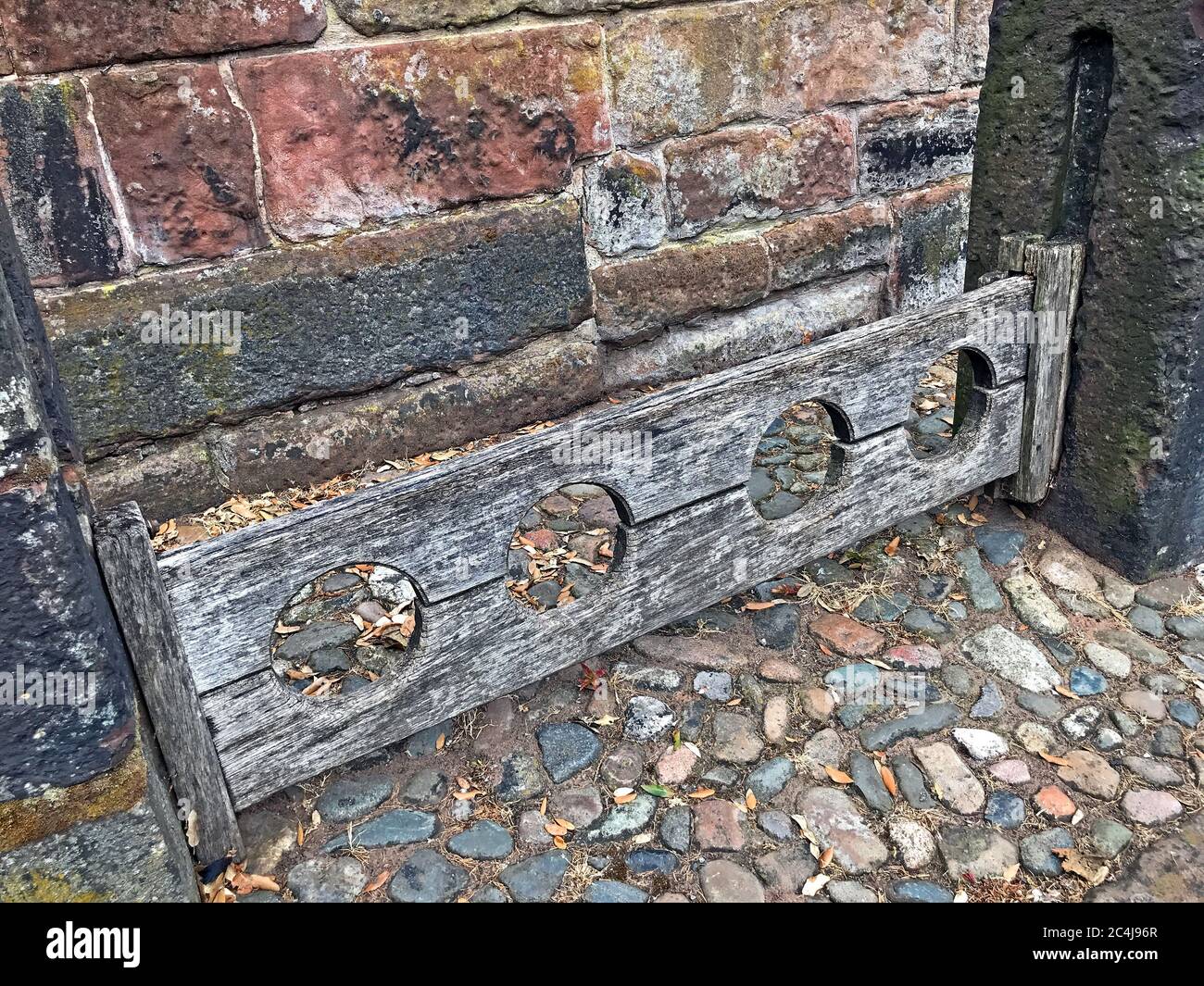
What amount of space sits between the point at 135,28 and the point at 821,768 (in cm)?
270

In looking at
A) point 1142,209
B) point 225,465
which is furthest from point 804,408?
point 225,465

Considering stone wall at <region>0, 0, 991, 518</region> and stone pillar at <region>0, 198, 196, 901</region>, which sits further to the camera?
stone wall at <region>0, 0, 991, 518</region>

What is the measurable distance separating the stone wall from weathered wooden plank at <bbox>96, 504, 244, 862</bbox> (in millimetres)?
1385

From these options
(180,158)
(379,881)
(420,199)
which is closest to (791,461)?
(420,199)

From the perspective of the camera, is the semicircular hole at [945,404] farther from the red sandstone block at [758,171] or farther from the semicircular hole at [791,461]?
the red sandstone block at [758,171]

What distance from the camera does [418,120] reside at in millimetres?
2951

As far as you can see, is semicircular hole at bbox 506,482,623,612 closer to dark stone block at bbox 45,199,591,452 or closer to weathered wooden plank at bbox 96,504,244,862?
dark stone block at bbox 45,199,591,452

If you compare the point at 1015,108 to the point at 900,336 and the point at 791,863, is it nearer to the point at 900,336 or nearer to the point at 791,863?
the point at 900,336

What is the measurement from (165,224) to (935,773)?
8.64 ft

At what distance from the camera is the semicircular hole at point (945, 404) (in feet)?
9.17

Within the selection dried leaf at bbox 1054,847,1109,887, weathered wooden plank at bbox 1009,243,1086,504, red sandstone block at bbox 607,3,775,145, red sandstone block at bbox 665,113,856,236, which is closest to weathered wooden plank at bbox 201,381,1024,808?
weathered wooden plank at bbox 1009,243,1086,504

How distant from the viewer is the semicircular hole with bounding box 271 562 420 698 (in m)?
2.46

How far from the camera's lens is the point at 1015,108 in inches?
103

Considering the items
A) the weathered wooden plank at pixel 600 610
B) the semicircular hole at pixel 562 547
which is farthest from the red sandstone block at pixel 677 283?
the weathered wooden plank at pixel 600 610
